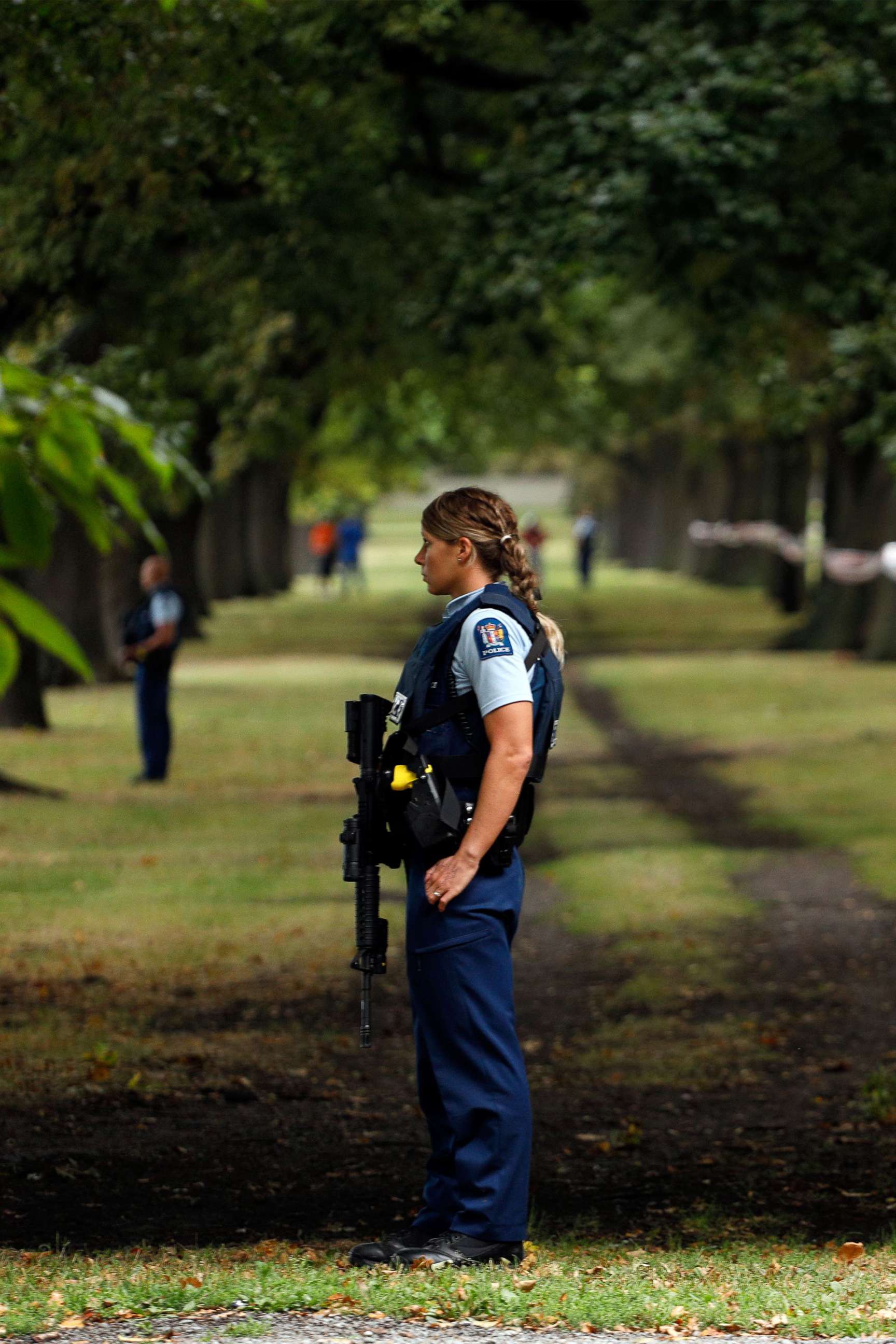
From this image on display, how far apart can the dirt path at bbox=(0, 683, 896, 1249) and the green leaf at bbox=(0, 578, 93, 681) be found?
424 cm

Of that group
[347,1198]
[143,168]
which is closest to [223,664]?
[143,168]

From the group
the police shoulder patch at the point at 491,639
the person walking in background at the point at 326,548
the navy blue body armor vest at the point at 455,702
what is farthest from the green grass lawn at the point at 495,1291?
the person walking in background at the point at 326,548

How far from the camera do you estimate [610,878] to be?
14.1 m

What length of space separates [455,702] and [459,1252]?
1441 millimetres

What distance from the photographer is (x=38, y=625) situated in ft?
8.05

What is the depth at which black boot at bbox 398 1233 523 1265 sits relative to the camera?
18.3 ft

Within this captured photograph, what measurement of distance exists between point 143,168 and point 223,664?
19.9 metres

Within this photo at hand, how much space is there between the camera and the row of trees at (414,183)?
1332 centimetres

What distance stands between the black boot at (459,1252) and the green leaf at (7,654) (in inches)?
137

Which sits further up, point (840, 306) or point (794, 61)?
point (794, 61)

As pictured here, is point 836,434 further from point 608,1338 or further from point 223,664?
point 608,1338

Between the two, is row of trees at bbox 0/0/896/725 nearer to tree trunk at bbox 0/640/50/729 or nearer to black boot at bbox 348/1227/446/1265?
tree trunk at bbox 0/640/50/729

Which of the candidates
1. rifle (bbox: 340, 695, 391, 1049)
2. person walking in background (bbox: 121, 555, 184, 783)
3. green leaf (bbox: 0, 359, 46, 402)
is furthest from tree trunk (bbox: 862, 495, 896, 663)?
green leaf (bbox: 0, 359, 46, 402)

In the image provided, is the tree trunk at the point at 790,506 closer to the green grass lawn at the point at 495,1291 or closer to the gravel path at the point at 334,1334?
the green grass lawn at the point at 495,1291
